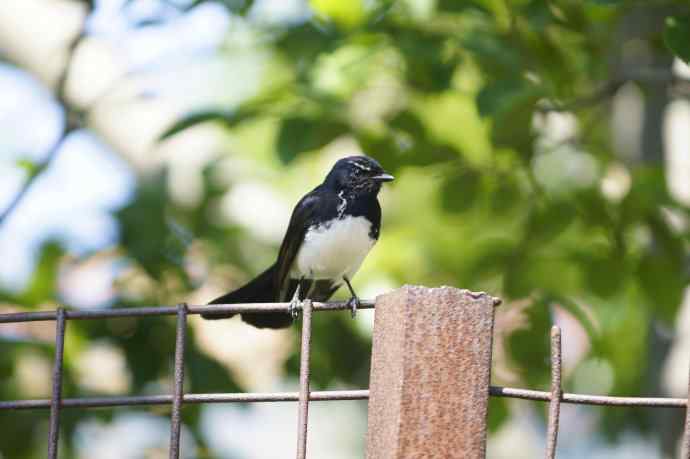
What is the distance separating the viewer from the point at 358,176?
457cm

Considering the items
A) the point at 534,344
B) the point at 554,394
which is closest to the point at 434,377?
the point at 554,394

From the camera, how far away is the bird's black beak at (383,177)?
4.46 metres

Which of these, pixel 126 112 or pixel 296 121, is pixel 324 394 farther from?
pixel 126 112

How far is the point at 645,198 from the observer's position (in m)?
4.15

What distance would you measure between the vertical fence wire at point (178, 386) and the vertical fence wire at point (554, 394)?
717 mm

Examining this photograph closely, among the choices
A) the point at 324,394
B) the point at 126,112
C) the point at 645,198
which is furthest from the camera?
the point at 126,112

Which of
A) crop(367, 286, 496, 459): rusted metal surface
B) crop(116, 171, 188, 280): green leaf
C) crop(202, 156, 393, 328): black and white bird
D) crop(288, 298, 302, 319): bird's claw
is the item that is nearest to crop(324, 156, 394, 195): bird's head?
crop(202, 156, 393, 328): black and white bird

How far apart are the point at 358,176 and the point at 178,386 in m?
2.33

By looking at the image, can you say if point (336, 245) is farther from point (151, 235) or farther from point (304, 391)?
point (304, 391)

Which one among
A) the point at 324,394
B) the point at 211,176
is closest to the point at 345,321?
the point at 211,176

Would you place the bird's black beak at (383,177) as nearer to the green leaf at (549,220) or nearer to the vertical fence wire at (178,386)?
the green leaf at (549,220)

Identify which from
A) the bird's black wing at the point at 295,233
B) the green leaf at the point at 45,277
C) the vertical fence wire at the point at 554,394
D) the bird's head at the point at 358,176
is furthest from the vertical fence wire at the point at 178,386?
the green leaf at the point at 45,277

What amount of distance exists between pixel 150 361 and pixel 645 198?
2011 millimetres

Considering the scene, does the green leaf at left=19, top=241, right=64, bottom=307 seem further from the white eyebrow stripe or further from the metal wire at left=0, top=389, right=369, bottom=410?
the metal wire at left=0, top=389, right=369, bottom=410
